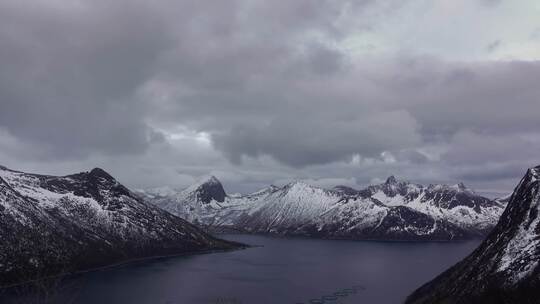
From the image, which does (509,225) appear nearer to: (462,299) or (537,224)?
(537,224)

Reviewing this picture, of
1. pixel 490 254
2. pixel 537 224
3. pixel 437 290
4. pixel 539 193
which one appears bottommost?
pixel 437 290

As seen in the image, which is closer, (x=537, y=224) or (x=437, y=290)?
(x=537, y=224)

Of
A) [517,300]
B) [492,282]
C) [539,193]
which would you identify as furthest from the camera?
[539,193]

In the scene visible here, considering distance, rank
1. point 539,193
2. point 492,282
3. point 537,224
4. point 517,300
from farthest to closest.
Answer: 1. point 539,193
2. point 537,224
3. point 492,282
4. point 517,300

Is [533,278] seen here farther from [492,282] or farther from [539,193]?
[539,193]

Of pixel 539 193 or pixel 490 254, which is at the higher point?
pixel 539 193

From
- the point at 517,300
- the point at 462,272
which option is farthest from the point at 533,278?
the point at 462,272
